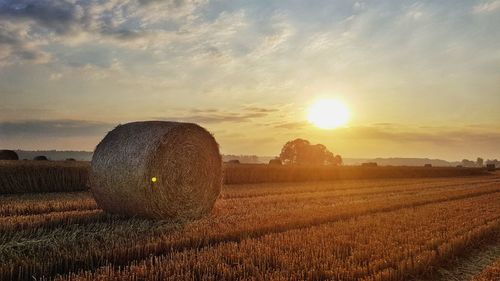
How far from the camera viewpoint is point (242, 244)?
23.4 ft

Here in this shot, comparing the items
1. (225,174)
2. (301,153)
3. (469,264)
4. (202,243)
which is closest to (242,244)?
(202,243)

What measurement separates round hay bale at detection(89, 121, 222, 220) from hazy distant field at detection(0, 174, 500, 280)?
22.6 inches

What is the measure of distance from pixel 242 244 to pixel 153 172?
4.26m

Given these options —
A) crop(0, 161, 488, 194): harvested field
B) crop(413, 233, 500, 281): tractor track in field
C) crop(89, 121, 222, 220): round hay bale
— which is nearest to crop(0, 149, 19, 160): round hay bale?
crop(0, 161, 488, 194): harvested field

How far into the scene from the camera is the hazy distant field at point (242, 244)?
5.78 metres

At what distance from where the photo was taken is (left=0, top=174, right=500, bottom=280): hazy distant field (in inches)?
228

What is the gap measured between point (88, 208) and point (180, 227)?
12.6 feet

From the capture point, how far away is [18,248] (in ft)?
21.7

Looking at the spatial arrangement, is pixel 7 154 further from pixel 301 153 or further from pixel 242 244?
pixel 301 153

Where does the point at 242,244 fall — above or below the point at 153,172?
below

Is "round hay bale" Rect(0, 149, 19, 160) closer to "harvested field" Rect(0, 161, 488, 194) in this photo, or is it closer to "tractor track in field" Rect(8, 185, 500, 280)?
"harvested field" Rect(0, 161, 488, 194)

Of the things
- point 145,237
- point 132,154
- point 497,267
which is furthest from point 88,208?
point 497,267

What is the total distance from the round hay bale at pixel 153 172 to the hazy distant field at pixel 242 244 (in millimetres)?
573

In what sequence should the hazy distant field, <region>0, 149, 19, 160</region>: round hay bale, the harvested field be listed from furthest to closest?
1. <region>0, 149, 19, 160</region>: round hay bale
2. the harvested field
3. the hazy distant field
